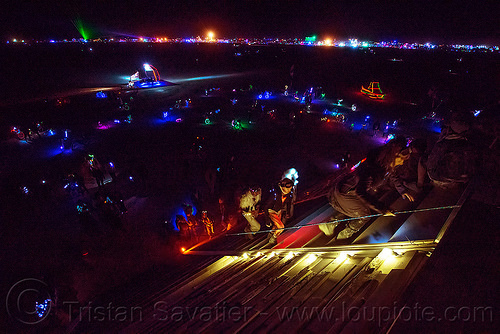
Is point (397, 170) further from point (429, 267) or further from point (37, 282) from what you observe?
point (37, 282)

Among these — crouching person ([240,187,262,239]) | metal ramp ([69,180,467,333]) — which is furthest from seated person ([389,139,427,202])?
crouching person ([240,187,262,239])

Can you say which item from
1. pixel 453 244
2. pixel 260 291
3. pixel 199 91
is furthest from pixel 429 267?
pixel 199 91

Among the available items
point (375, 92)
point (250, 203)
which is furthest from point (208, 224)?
point (375, 92)

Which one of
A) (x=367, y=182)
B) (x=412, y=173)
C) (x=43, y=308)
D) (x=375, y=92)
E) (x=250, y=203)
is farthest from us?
(x=375, y=92)

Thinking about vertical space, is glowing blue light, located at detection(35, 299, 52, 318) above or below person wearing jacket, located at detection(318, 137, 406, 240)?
Answer: below

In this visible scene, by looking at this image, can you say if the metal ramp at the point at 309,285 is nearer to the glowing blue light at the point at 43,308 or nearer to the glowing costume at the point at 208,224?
the glowing blue light at the point at 43,308

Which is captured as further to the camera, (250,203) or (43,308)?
(250,203)

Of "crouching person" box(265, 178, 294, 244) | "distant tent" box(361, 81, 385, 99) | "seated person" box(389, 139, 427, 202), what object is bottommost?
"crouching person" box(265, 178, 294, 244)

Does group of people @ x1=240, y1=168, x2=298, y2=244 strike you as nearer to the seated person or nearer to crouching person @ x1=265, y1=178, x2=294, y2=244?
crouching person @ x1=265, y1=178, x2=294, y2=244

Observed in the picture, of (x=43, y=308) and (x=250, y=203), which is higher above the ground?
(x=250, y=203)

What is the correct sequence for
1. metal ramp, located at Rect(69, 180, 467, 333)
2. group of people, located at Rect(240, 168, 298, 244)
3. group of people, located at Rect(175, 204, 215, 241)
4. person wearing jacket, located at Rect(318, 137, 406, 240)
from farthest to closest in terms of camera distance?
group of people, located at Rect(175, 204, 215, 241) → group of people, located at Rect(240, 168, 298, 244) → person wearing jacket, located at Rect(318, 137, 406, 240) → metal ramp, located at Rect(69, 180, 467, 333)

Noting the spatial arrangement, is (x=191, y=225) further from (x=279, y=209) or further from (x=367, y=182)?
(x=367, y=182)
